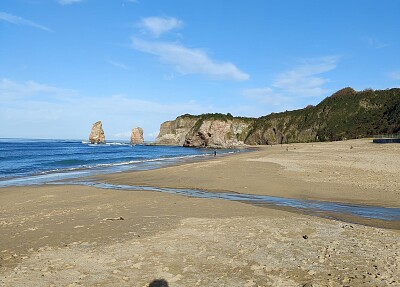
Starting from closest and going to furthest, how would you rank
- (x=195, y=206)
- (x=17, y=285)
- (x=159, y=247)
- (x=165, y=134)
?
(x=17, y=285) < (x=159, y=247) < (x=195, y=206) < (x=165, y=134)

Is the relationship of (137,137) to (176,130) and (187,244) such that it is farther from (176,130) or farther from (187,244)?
(187,244)

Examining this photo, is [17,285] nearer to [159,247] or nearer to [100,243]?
[100,243]

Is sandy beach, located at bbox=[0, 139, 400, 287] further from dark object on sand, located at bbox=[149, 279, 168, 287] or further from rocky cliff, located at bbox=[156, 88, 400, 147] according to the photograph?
rocky cliff, located at bbox=[156, 88, 400, 147]

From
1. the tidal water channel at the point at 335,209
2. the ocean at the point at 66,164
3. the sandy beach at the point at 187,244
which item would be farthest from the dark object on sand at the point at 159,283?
the ocean at the point at 66,164

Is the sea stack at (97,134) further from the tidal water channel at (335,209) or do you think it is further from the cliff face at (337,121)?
the tidal water channel at (335,209)

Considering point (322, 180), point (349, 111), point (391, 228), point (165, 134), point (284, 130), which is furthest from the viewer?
point (165, 134)

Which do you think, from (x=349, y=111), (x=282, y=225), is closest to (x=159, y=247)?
(x=282, y=225)

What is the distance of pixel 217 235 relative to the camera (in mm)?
8781

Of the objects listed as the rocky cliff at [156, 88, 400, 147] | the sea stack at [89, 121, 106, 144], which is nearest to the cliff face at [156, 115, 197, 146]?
the rocky cliff at [156, 88, 400, 147]

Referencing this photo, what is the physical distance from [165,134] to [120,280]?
15114 centimetres

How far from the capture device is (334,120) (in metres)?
118

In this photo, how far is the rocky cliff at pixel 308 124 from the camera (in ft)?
343

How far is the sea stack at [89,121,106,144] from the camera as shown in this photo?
176m

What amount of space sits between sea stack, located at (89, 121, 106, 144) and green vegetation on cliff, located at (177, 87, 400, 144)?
198ft
